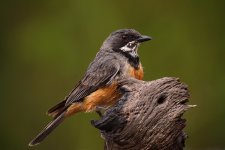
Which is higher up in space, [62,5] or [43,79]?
[62,5]

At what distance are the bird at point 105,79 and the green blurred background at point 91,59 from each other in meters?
3.14

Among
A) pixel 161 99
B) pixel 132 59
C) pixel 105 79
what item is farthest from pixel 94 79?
pixel 161 99

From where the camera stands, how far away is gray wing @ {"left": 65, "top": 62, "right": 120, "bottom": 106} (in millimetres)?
10047

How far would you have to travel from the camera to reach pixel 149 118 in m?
8.58

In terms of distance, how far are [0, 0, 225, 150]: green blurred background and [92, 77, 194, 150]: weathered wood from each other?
486 centimetres

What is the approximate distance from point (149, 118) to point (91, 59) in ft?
18.1

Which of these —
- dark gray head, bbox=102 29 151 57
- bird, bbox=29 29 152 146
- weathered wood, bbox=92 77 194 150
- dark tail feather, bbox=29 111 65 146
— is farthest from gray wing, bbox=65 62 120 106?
weathered wood, bbox=92 77 194 150

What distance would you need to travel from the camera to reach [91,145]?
45.6ft

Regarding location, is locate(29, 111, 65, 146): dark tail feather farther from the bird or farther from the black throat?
the black throat
